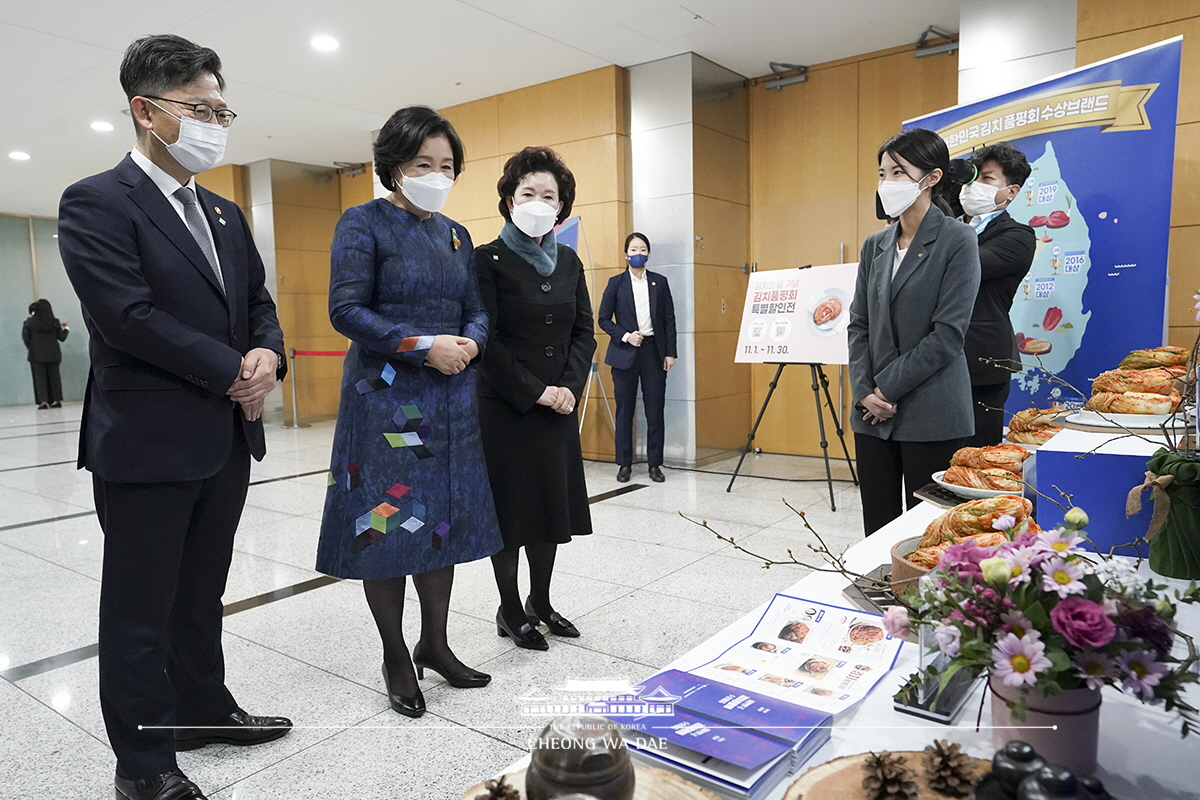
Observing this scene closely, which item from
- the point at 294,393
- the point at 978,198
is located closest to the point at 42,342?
the point at 294,393

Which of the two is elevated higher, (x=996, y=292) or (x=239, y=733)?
(x=996, y=292)

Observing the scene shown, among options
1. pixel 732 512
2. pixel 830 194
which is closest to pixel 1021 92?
pixel 830 194

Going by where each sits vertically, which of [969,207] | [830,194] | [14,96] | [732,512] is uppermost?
[14,96]

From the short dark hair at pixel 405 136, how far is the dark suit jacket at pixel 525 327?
1.21ft

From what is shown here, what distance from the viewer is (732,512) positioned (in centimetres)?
461

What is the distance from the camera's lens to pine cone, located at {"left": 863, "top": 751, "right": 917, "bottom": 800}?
67 centimetres

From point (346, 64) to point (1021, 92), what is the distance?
4.82 metres

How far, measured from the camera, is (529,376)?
8.23 feet

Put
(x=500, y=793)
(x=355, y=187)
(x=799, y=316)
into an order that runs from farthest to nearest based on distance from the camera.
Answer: (x=355, y=187), (x=799, y=316), (x=500, y=793)

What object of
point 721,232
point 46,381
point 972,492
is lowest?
point 46,381

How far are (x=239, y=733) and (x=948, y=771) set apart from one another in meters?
1.87

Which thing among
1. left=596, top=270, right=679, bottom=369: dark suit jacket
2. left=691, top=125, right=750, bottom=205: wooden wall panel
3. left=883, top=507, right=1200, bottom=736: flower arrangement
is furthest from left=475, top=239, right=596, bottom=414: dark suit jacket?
left=691, top=125, right=750, bottom=205: wooden wall panel

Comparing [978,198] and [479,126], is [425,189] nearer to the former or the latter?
[978,198]

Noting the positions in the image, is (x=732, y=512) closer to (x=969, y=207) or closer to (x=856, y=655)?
(x=969, y=207)
